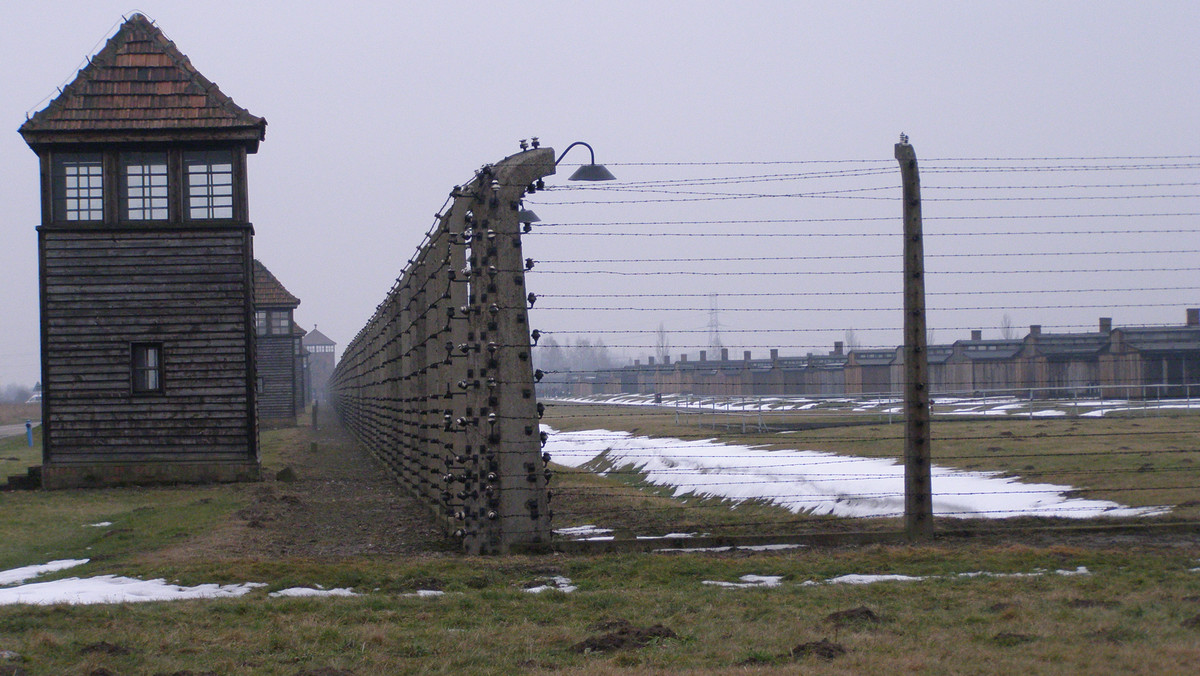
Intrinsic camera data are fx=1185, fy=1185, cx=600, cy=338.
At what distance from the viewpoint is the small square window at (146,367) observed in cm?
1981

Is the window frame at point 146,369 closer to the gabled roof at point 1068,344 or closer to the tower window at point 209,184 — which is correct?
the tower window at point 209,184

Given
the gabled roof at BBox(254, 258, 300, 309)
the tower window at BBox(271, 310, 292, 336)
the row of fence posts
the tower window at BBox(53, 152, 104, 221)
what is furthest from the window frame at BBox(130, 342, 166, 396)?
the tower window at BBox(271, 310, 292, 336)

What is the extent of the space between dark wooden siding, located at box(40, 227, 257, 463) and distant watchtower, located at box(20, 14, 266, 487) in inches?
0.8

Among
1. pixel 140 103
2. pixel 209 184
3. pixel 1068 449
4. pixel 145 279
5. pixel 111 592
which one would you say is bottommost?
pixel 111 592

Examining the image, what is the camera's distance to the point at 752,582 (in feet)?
26.1

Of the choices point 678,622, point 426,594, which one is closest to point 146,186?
point 426,594

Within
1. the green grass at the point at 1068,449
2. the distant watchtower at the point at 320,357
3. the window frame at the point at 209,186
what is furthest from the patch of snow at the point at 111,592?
the distant watchtower at the point at 320,357

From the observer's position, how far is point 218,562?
364 inches

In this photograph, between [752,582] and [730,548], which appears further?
[730,548]

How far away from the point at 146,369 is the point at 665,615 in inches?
609

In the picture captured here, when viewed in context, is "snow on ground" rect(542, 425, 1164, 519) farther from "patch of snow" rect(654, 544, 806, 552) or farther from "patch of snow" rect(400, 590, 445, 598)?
"patch of snow" rect(400, 590, 445, 598)

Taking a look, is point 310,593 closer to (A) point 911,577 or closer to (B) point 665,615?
(B) point 665,615

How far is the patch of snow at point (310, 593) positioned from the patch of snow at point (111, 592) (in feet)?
0.94

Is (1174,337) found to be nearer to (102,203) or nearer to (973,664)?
(102,203)
